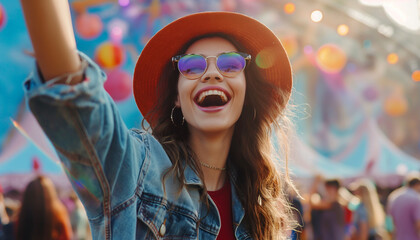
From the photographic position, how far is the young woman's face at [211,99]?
1.55 metres

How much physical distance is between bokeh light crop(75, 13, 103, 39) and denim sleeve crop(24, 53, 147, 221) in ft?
20.8

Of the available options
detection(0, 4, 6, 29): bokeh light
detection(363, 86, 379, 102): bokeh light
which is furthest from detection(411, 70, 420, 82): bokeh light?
detection(0, 4, 6, 29): bokeh light

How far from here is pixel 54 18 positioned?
780 millimetres

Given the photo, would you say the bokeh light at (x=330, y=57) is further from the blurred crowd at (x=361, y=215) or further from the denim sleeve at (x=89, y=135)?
the denim sleeve at (x=89, y=135)

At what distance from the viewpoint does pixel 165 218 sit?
1241mm

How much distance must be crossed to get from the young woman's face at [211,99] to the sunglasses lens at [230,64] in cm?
2

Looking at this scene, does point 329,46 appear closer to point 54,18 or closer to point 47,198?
point 47,198

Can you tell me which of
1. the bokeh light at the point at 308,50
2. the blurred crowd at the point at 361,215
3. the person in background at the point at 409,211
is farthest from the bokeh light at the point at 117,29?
the person in background at the point at 409,211

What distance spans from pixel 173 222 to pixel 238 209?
36 centimetres

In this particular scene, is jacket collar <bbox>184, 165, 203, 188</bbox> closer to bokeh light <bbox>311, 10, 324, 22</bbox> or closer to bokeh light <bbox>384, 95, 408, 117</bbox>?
bokeh light <bbox>311, 10, 324, 22</bbox>

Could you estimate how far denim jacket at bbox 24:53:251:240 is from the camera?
852 mm

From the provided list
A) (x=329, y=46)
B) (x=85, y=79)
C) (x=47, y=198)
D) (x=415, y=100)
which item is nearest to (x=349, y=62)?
(x=329, y=46)

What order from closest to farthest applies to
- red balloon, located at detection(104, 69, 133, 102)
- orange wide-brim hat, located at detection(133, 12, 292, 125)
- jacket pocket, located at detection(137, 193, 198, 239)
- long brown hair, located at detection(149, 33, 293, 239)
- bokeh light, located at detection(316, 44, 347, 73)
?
1. jacket pocket, located at detection(137, 193, 198, 239)
2. long brown hair, located at detection(149, 33, 293, 239)
3. orange wide-brim hat, located at detection(133, 12, 292, 125)
4. red balloon, located at detection(104, 69, 133, 102)
5. bokeh light, located at detection(316, 44, 347, 73)

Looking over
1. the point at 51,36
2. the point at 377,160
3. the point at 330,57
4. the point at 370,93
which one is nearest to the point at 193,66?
the point at 51,36
